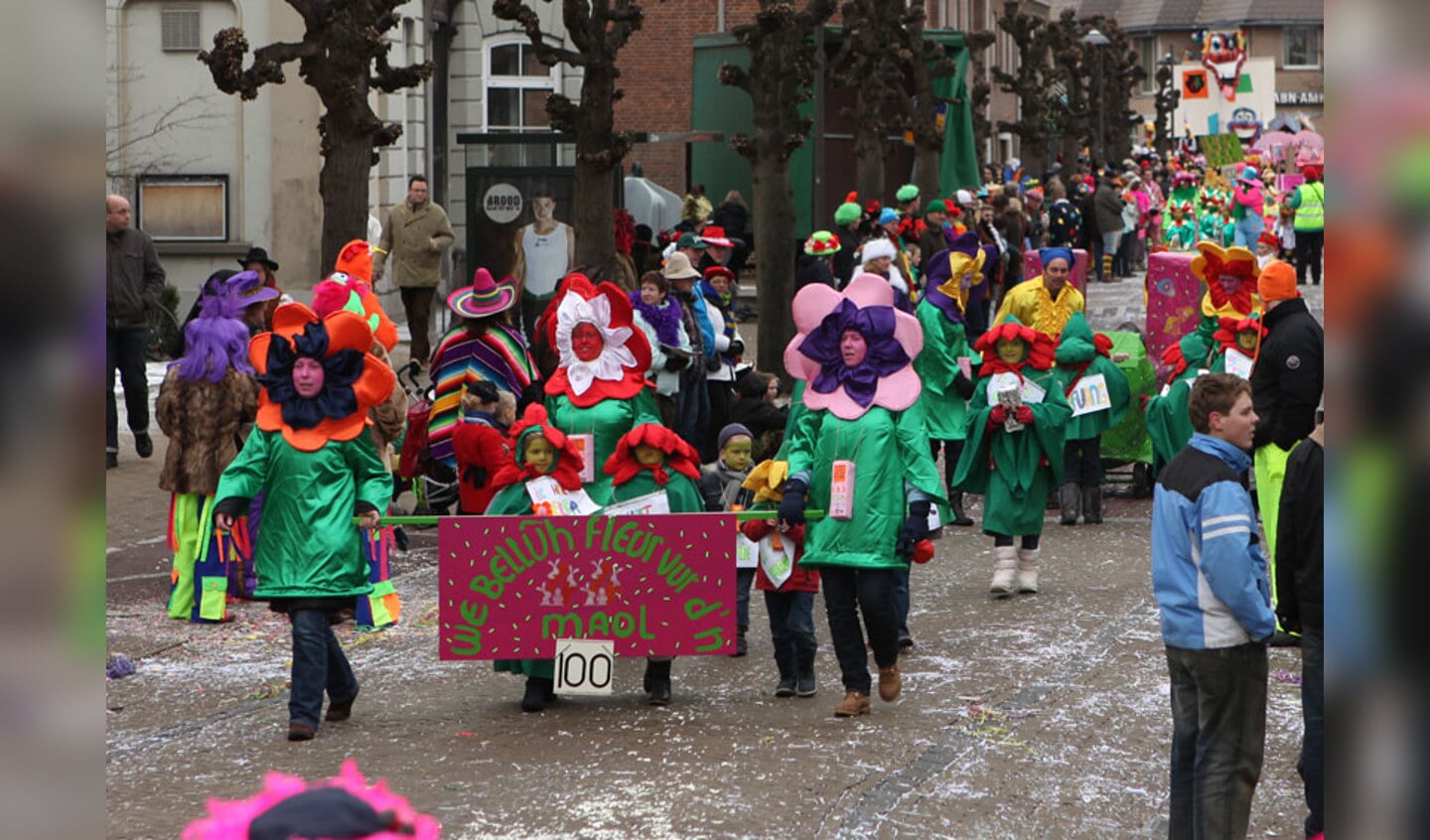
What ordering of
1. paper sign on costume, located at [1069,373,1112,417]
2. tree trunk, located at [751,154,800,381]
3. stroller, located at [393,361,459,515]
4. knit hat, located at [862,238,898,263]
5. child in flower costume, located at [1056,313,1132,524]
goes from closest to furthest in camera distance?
1. stroller, located at [393,361,459,515]
2. knit hat, located at [862,238,898,263]
3. child in flower costume, located at [1056,313,1132,524]
4. paper sign on costume, located at [1069,373,1112,417]
5. tree trunk, located at [751,154,800,381]

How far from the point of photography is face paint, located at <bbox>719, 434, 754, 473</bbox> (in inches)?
380

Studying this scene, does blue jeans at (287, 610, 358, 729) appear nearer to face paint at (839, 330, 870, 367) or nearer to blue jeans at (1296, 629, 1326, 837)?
face paint at (839, 330, 870, 367)

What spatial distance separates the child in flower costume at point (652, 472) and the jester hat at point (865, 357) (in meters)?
0.63

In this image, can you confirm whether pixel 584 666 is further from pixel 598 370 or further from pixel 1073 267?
pixel 1073 267

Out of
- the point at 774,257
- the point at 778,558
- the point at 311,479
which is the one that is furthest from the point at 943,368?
the point at 774,257

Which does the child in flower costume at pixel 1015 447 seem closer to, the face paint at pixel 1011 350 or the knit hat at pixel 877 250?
the face paint at pixel 1011 350

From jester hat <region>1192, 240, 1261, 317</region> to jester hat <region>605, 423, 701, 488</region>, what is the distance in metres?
3.93

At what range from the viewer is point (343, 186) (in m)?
15.2

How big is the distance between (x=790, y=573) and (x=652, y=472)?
0.74 metres

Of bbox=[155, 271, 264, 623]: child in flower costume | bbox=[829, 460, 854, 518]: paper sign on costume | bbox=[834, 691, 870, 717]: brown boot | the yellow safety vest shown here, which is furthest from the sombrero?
the yellow safety vest

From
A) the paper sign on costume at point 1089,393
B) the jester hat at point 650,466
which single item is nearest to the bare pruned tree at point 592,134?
the paper sign on costume at point 1089,393

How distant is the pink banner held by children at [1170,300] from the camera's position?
15.2m
